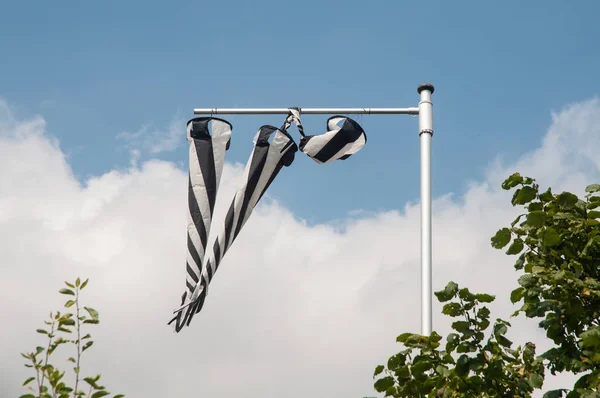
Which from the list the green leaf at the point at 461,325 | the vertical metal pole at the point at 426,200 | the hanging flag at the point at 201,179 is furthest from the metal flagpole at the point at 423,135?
the green leaf at the point at 461,325

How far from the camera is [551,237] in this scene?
5699 millimetres

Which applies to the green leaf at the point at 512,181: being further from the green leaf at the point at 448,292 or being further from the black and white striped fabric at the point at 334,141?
the black and white striped fabric at the point at 334,141

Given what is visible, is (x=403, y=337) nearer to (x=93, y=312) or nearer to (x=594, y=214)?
(x=594, y=214)

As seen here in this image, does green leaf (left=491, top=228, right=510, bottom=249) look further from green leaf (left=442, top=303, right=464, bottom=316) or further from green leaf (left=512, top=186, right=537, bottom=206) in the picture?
green leaf (left=442, top=303, right=464, bottom=316)

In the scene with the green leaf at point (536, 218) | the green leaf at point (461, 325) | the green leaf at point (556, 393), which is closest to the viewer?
the green leaf at point (556, 393)

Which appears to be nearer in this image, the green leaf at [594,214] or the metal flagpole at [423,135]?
the green leaf at [594,214]

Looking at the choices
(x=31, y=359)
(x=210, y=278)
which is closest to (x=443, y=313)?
(x=31, y=359)

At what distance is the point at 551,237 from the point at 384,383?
5.86 feet

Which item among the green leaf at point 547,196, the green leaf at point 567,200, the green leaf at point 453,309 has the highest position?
the green leaf at point 547,196

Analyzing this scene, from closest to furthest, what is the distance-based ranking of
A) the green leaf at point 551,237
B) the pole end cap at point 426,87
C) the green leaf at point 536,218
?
the green leaf at point 551,237, the green leaf at point 536,218, the pole end cap at point 426,87

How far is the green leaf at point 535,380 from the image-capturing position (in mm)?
5758

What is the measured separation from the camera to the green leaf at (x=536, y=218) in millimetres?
5824

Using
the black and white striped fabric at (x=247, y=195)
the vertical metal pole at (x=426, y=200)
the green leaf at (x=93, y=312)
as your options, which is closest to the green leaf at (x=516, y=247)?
the vertical metal pole at (x=426, y=200)

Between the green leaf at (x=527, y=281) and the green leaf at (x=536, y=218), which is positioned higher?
Result: the green leaf at (x=536, y=218)
